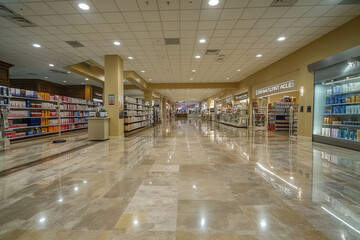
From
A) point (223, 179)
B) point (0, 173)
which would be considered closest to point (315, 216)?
point (223, 179)

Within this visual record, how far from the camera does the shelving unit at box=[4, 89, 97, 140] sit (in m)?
7.04

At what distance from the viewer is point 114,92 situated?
781 cm

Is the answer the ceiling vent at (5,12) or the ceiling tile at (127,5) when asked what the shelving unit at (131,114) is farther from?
the ceiling tile at (127,5)

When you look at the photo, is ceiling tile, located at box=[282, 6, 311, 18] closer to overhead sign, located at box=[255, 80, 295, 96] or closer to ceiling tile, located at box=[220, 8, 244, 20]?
ceiling tile, located at box=[220, 8, 244, 20]

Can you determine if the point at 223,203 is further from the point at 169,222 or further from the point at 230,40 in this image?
the point at 230,40

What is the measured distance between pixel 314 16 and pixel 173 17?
4.18 m

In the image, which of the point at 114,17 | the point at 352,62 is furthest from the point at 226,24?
the point at 352,62

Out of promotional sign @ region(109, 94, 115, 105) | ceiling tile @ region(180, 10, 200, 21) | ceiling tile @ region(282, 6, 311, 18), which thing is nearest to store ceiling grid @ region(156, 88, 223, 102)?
promotional sign @ region(109, 94, 115, 105)

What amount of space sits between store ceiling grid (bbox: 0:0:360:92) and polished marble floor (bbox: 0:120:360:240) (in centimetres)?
408

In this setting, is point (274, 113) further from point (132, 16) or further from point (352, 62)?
point (132, 16)

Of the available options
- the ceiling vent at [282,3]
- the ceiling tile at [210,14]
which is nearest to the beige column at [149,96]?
the ceiling tile at [210,14]

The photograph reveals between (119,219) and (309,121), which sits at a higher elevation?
(309,121)

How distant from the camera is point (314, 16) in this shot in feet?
16.2

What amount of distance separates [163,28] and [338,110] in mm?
6947
